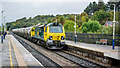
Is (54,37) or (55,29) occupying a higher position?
(55,29)

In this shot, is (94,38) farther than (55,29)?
Yes

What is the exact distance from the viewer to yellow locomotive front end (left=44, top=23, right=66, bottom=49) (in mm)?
16578

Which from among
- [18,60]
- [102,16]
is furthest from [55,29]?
[102,16]

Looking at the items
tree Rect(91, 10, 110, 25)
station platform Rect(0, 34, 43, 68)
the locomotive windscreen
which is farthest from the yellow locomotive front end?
tree Rect(91, 10, 110, 25)

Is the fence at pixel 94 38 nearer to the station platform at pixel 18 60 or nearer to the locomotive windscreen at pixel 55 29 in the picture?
the locomotive windscreen at pixel 55 29

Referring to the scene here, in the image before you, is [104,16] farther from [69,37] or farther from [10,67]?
[10,67]

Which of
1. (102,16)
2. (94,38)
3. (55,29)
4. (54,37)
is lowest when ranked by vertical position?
(94,38)

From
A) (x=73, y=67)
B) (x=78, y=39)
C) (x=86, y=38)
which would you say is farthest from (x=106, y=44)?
(x=73, y=67)

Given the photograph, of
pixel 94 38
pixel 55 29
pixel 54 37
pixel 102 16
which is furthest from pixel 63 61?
pixel 102 16

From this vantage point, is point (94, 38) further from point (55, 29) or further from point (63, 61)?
point (63, 61)

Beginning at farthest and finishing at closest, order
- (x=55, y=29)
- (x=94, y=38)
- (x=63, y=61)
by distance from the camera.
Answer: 1. (x=94, y=38)
2. (x=55, y=29)
3. (x=63, y=61)

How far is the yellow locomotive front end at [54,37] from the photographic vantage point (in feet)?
54.4

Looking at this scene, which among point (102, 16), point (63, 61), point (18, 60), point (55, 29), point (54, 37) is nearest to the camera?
point (18, 60)

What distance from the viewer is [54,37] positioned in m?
16.8
